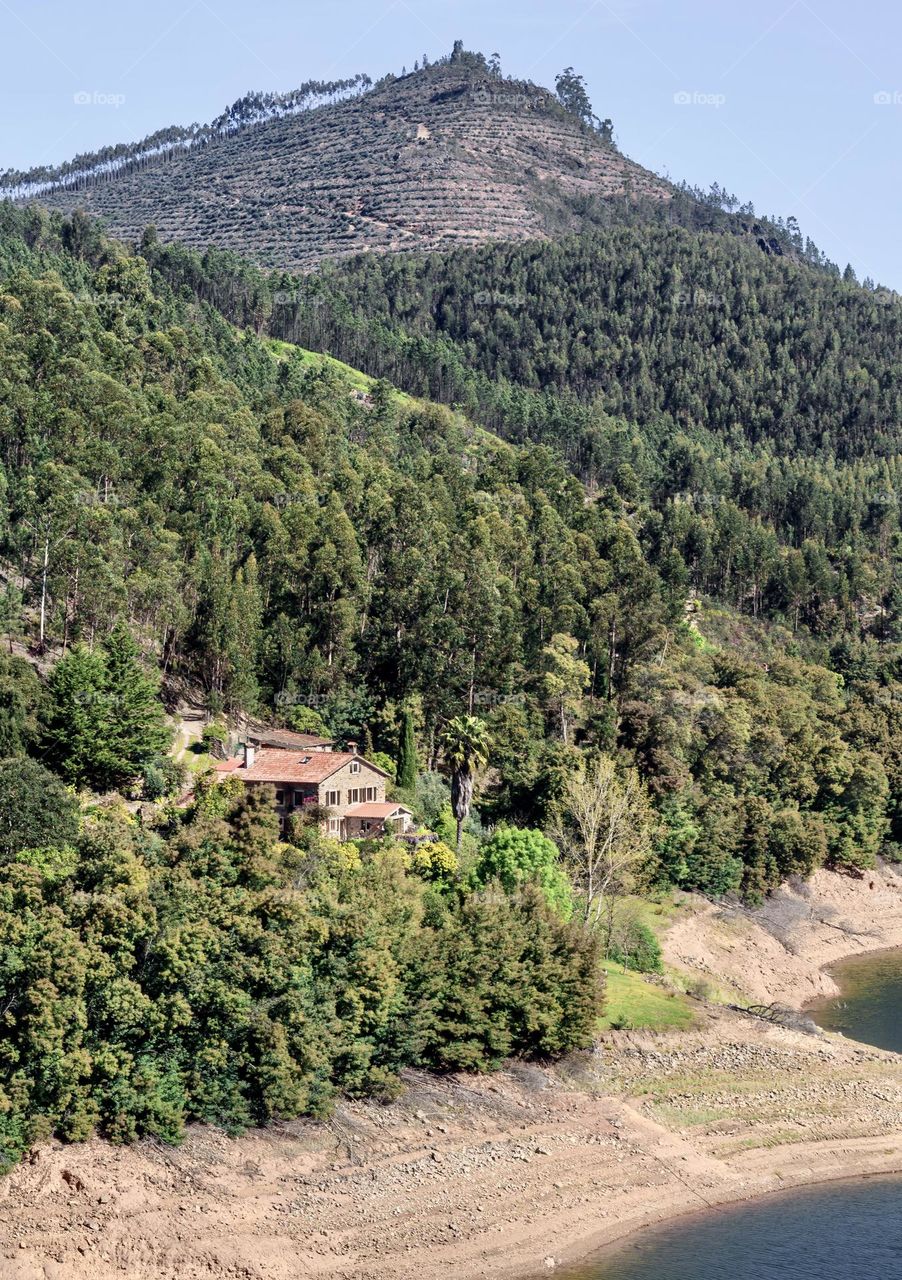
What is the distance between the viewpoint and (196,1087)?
169 ft

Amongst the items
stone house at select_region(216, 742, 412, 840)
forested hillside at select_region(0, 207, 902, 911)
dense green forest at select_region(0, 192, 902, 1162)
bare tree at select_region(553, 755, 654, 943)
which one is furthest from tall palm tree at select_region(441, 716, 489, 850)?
forested hillside at select_region(0, 207, 902, 911)

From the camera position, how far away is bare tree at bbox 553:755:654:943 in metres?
75.6

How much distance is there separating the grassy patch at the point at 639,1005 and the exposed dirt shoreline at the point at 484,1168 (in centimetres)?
96

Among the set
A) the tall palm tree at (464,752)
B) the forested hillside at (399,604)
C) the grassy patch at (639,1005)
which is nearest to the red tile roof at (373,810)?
the tall palm tree at (464,752)

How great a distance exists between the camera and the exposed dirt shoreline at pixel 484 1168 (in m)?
47.0

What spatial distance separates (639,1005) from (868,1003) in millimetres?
18564

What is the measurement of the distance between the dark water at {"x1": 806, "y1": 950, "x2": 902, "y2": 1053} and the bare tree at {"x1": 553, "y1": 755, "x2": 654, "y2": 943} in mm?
12490

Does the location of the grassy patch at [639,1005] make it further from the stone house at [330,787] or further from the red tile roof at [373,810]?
the stone house at [330,787]

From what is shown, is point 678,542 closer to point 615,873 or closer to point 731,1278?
point 615,873

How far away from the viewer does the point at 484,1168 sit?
53625mm

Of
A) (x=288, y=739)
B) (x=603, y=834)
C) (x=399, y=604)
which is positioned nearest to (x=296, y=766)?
(x=288, y=739)

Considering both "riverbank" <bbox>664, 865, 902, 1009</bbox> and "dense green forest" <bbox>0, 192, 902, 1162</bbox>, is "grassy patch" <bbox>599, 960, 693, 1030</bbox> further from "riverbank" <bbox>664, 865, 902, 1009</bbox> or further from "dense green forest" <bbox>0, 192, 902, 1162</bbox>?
"riverbank" <bbox>664, 865, 902, 1009</bbox>

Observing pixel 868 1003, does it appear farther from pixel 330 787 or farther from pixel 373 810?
pixel 330 787

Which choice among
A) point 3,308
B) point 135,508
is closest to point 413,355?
point 3,308
